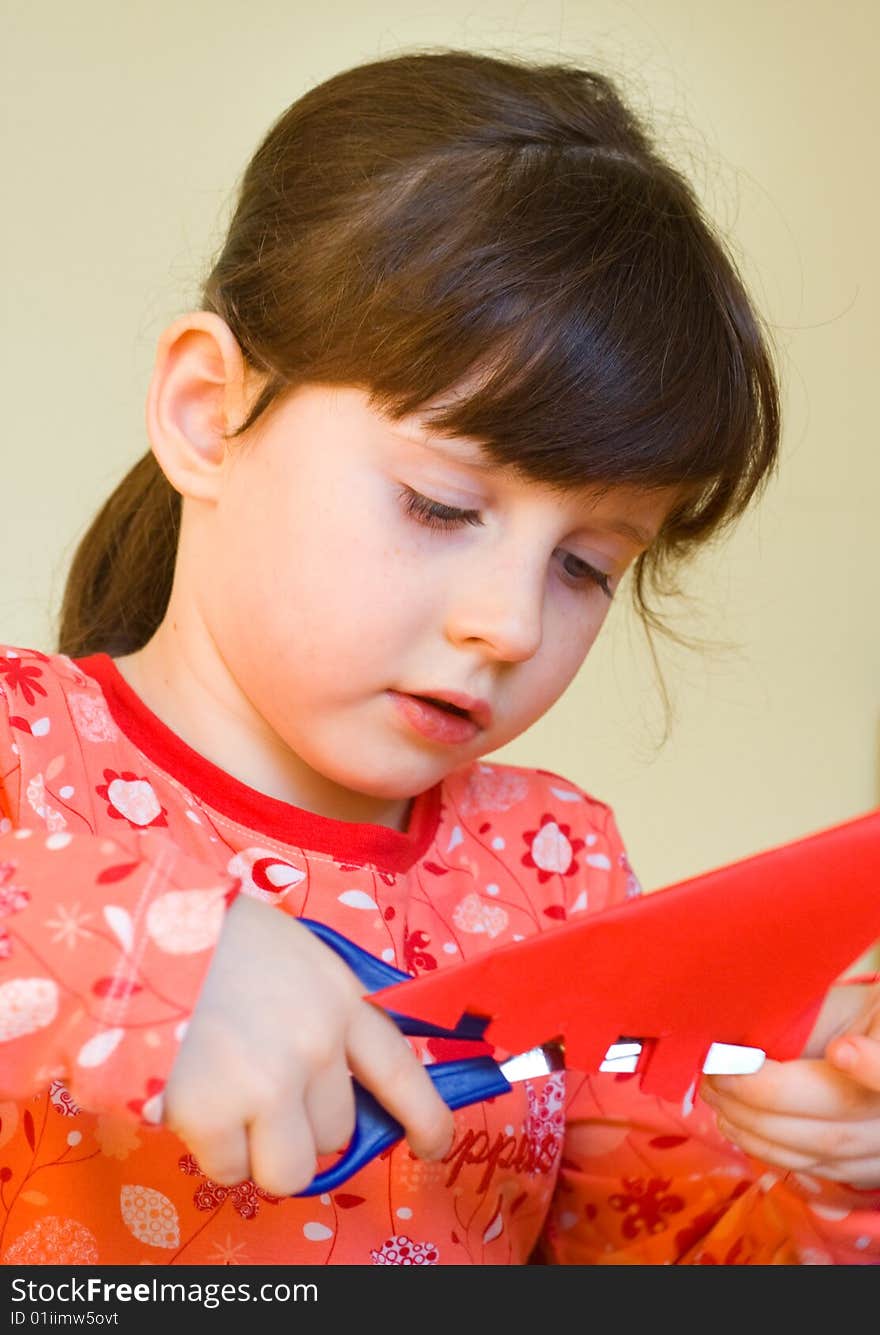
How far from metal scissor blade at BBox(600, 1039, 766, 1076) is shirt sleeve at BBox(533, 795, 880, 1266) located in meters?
0.20

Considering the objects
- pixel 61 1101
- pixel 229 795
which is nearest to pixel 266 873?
pixel 229 795

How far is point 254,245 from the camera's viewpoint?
81cm

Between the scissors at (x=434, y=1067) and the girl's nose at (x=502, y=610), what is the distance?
189mm

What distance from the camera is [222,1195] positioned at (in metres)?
0.70

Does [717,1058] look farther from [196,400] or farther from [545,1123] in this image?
[196,400]

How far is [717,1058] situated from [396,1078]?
6.6 inches

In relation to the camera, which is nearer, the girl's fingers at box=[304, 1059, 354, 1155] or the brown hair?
the girl's fingers at box=[304, 1059, 354, 1155]

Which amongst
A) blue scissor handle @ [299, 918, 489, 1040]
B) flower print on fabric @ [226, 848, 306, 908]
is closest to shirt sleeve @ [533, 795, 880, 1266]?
flower print on fabric @ [226, 848, 306, 908]

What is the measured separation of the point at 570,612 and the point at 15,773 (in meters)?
0.27

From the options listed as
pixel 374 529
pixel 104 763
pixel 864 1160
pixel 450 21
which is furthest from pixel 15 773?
pixel 450 21

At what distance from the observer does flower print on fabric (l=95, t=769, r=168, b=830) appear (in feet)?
2.39

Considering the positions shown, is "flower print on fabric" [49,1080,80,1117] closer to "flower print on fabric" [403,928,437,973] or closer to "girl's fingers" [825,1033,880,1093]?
"flower print on fabric" [403,928,437,973]

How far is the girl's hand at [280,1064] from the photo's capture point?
18.0 inches

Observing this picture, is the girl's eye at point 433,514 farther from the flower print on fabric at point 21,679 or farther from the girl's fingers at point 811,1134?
the girl's fingers at point 811,1134
